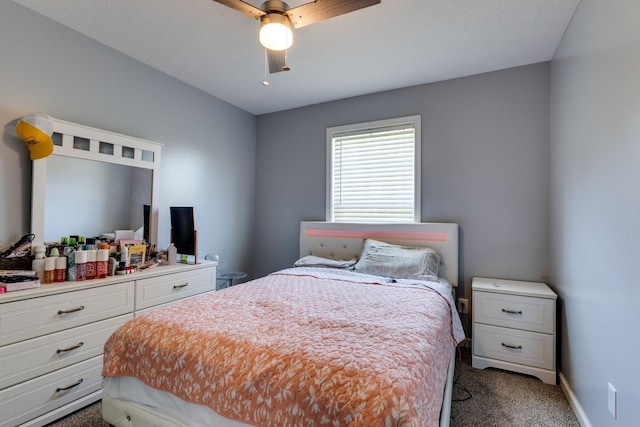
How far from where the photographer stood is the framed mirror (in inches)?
79.6

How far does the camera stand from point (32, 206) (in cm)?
195

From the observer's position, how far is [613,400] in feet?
4.49

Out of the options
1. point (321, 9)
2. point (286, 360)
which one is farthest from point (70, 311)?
point (321, 9)

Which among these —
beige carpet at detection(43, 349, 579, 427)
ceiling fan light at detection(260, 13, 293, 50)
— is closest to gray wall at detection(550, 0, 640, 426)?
beige carpet at detection(43, 349, 579, 427)

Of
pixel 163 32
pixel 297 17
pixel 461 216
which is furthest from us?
pixel 461 216

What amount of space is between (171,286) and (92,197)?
0.93 metres

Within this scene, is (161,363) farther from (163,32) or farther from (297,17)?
(163,32)

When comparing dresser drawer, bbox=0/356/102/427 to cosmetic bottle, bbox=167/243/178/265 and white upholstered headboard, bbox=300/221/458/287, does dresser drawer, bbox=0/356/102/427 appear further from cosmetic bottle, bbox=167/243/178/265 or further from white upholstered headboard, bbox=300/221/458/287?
white upholstered headboard, bbox=300/221/458/287

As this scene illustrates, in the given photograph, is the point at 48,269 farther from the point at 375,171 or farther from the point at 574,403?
the point at 574,403

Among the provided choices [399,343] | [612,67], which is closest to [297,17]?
[612,67]

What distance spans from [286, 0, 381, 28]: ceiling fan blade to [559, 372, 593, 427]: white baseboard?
2537 millimetres

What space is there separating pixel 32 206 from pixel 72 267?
49cm

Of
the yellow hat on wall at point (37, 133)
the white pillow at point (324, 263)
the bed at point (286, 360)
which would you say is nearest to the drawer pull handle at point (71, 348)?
the bed at point (286, 360)

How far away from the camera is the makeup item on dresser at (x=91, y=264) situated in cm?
198
